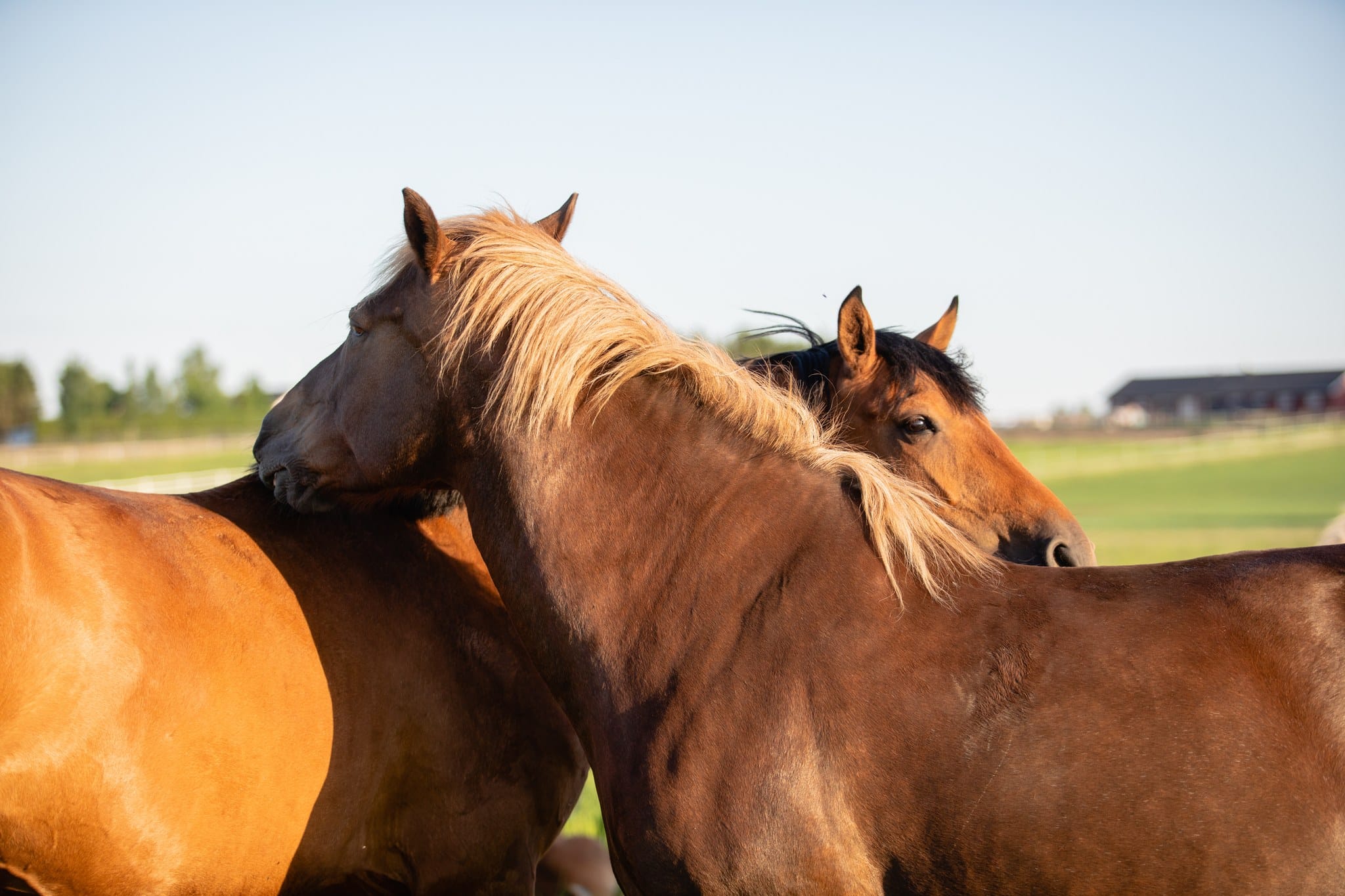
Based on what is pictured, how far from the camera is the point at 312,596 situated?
318 centimetres

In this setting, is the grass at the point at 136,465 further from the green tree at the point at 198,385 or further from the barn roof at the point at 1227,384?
the barn roof at the point at 1227,384

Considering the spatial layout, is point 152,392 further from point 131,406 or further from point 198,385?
point 131,406

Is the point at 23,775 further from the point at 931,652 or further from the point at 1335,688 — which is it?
the point at 1335,688

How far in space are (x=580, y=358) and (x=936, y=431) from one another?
167 centimetres

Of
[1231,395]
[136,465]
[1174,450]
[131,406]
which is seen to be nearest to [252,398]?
[131,406]

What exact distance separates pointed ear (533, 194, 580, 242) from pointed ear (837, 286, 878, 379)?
116 centimetres

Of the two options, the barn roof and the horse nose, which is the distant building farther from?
the horse nose

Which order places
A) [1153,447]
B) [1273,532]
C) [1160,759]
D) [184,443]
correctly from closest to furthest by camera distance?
Answer: [1160,759]
[1273,532]
[1153,447]
[184,443]

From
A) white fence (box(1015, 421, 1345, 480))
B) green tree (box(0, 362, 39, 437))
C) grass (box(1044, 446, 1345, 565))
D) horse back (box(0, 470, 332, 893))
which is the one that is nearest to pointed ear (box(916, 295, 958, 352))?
horse back (box(0, 470, 332, 893))

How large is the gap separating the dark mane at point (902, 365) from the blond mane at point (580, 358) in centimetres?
102

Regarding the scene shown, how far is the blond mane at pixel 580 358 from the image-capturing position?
113 inches

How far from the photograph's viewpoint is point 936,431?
3.89 meters

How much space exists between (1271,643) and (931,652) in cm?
77

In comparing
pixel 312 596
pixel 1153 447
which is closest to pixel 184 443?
pixel 1153 447
